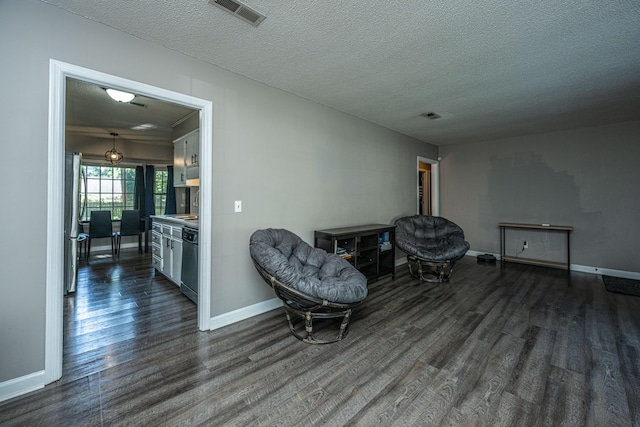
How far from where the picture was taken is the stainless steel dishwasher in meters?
3.16

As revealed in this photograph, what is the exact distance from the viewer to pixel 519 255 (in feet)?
18.1

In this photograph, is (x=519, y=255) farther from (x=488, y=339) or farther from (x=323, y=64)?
(x=323, y=64)

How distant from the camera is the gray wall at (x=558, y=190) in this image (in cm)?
449

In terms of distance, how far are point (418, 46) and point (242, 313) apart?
3063 millimetres

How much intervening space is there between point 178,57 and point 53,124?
1.12m

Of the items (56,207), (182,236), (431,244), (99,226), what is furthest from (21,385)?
(431,244)

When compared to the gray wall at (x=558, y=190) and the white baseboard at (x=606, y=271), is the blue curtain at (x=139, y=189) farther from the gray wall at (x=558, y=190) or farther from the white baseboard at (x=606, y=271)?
the white baseboard at (x=606, y=271)

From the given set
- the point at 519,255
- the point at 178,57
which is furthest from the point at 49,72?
the point at 519,255

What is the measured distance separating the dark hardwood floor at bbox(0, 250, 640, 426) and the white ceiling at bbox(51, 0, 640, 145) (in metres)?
2.57

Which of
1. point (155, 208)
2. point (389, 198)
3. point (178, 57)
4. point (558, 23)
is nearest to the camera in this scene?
point (558, 23)

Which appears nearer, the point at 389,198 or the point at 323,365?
the point at 323,365

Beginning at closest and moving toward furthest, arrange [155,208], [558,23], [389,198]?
[558,23], [389,198], [155,208]

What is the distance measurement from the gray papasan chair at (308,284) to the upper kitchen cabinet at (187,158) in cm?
191

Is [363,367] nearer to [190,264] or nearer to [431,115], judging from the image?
[190,264]
